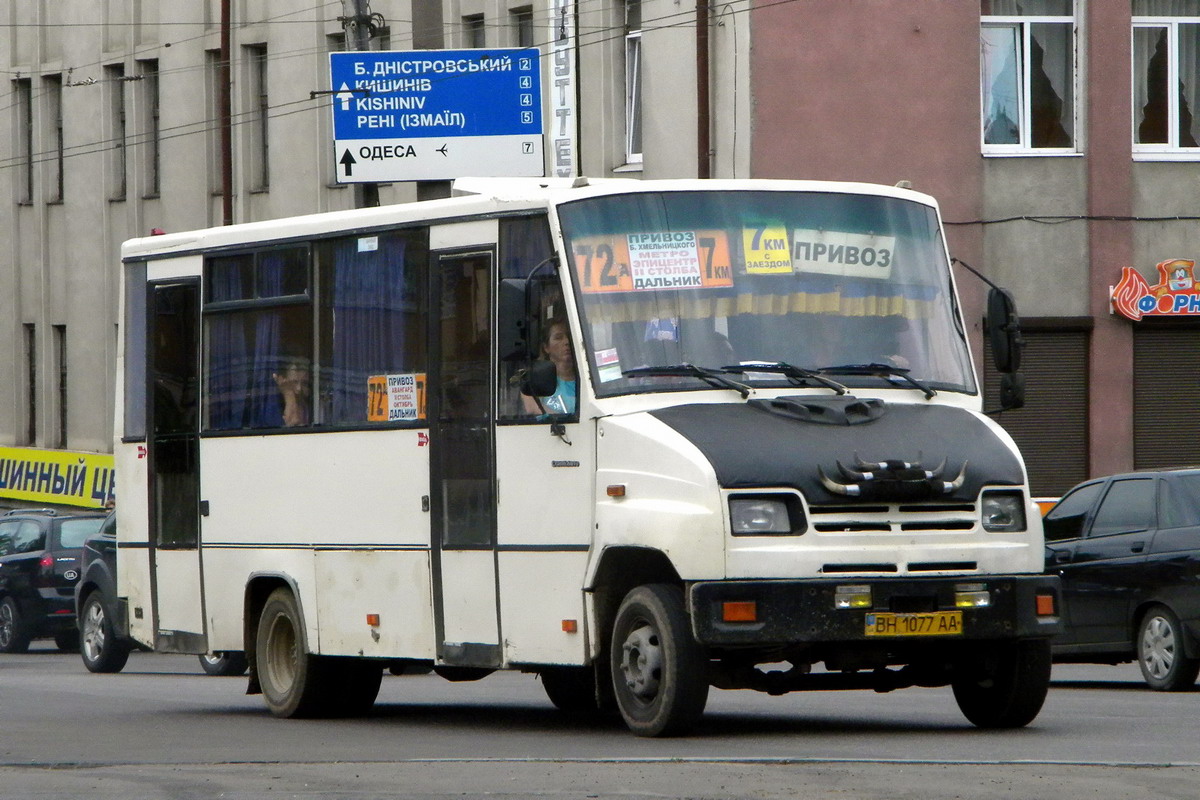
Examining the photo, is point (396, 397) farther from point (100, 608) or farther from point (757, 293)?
point (100, 608)

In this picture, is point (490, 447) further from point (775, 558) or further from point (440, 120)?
point (440, 120)

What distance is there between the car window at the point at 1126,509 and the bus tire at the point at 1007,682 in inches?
190

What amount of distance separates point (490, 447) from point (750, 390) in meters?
1.57

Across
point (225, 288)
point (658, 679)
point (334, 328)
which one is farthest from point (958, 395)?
point (225, 288)

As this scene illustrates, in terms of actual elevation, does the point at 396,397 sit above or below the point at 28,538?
above

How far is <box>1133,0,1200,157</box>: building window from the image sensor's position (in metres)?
28.7

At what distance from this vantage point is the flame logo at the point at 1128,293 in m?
28.3

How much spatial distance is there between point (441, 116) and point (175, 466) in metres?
10.8

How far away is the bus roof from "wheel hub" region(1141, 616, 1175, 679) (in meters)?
4.61

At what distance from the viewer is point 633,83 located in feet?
102

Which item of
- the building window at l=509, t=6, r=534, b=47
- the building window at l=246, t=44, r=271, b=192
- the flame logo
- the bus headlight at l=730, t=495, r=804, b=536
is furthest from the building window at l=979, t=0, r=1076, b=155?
the bus headlight at l=730, t=495, r=804, b=536

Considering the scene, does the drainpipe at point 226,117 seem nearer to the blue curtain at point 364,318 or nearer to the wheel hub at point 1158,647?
the wheel hub at point 1158,647

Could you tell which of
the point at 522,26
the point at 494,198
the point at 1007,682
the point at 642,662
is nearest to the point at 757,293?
the point at 494,198

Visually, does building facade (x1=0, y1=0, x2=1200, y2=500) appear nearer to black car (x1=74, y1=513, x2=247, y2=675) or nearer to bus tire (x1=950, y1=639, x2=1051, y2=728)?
black car (x1=74, y1=513, x2=247, y2=675)
